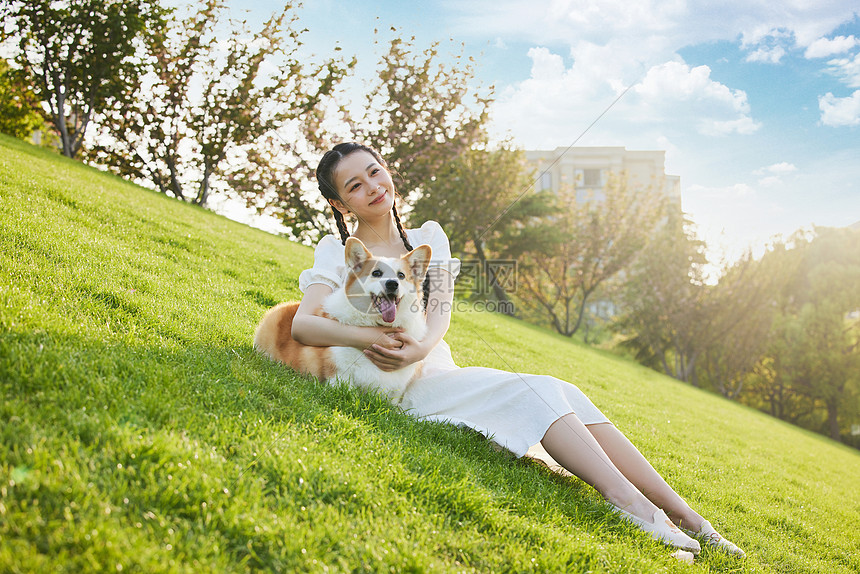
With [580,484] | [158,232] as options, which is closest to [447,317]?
[580,484]

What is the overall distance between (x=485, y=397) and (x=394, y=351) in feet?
2.06

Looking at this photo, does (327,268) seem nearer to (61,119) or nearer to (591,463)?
(591,463)

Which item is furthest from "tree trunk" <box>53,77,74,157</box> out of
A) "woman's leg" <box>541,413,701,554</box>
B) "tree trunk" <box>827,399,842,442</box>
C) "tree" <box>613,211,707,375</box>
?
"tree trunk" <box>827,399,842,442</box>

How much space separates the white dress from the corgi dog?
5.1 inches

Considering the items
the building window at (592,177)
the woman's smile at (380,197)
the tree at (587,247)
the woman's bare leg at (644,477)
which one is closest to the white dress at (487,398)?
the woman's bare leg at (644,477)

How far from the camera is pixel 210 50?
1369 cm

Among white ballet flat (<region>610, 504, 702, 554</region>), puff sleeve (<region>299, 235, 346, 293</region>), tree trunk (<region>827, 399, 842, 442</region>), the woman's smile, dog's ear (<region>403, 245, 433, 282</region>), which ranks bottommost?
tree trunk (<region>827, 399, 842, 442</region>)

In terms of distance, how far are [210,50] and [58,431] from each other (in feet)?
47.2

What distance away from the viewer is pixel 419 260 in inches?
130

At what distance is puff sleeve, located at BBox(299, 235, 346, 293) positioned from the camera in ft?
11.0

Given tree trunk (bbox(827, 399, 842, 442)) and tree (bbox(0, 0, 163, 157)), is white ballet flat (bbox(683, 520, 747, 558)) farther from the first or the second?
tree trunk (bbox(827, 399, 842, 442))

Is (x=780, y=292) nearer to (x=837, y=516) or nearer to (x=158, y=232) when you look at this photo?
(x=837, y=516)

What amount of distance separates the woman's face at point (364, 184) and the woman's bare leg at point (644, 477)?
2.01 metres

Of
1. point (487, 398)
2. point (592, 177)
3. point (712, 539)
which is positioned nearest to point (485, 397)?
point (487, 398)
